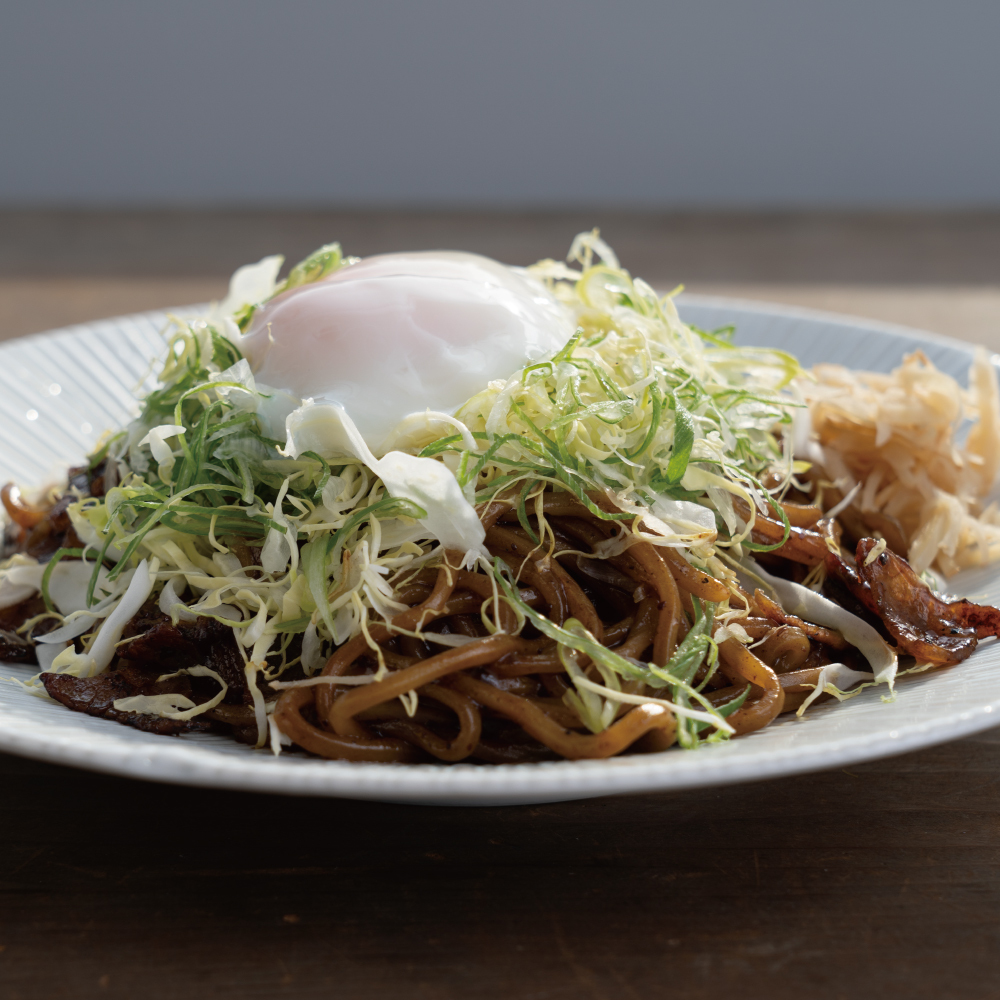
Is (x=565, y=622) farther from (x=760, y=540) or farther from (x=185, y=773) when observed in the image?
(x=185, y=773)

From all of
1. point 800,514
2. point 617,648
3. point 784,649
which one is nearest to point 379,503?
point 617,648

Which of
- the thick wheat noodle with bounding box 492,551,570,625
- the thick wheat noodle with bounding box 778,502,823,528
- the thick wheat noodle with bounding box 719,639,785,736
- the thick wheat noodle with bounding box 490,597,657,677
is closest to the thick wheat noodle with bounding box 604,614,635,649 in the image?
the thick wheat noodle with bounding box 490,597,657,677

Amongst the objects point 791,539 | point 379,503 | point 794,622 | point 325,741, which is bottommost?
point 325,741

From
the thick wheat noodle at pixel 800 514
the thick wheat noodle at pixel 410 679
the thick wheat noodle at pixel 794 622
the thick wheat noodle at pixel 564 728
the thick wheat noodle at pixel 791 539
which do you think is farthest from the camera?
the thick wheat noodle at pixel 800 514

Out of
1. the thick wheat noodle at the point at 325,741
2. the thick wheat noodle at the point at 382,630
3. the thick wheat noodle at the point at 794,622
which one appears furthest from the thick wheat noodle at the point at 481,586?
the thick wheat noodle at the point at 794,622

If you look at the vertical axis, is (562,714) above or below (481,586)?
below

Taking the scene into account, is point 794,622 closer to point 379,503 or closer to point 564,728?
point 564,728

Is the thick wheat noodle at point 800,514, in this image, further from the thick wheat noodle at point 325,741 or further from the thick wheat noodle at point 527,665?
the thick wheat noodle at point 325,741
